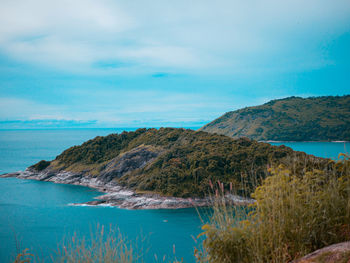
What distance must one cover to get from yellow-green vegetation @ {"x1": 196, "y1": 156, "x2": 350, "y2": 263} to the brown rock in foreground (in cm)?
39

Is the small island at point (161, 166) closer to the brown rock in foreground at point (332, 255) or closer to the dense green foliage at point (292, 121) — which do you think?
the brown rock in foreground at point (332, 255)

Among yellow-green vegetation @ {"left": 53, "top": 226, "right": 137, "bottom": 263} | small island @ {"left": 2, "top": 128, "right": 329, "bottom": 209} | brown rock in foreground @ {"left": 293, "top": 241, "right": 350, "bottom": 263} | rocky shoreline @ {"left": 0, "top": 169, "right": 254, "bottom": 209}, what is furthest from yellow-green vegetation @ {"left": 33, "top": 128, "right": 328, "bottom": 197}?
brown rock in foreground @ {"left": 293, "top": 241, "right": 350, "bottom": 263}

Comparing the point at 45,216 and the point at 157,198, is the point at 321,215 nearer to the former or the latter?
the point at 157,198

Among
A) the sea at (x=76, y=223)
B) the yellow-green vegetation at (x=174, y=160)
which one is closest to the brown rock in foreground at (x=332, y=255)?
the sea at (x=76, y=223)

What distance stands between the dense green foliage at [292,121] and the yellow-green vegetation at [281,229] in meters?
147

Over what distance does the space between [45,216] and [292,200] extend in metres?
47.2

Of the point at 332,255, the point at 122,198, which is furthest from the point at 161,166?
the point at 332,255

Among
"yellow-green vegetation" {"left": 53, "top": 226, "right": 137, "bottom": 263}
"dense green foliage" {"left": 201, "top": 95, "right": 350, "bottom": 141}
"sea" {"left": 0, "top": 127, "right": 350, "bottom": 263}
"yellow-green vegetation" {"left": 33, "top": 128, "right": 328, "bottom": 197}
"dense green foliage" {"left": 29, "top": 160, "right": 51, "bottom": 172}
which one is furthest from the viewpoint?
"dense green foliage" {"left": 201, "top": 95, "right": 350, "bottom": 141}

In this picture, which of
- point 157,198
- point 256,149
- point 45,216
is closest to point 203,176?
point 157,198

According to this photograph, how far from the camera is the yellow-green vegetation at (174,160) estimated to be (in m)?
45.1

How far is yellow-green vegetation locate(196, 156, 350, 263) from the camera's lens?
4.63 m

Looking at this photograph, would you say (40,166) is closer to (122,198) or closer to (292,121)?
(122,198)

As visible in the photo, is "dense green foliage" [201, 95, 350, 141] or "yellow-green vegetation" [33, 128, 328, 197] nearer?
"yellow-green vegetation" [33, 128, 328, 197]

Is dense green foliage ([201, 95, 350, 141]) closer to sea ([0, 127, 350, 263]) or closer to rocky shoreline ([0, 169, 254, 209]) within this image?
rocky shoreline ([0, 169, 254, 209])
